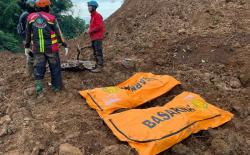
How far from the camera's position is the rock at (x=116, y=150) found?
4213 millimetres

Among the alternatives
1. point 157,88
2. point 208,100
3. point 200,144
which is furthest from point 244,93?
point 200,144

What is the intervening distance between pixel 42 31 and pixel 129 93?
1.42m

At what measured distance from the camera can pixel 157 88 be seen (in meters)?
5.91

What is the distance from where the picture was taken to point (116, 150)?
4.23 meters

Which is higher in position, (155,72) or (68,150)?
(155,72)

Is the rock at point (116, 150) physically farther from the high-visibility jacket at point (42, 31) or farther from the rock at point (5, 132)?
the high-visibility jacket at point (42, 31)

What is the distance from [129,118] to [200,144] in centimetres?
83

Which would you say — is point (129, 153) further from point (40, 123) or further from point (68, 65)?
point (68, 65)

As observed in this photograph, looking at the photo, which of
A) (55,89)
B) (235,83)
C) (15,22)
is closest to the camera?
(55,89)

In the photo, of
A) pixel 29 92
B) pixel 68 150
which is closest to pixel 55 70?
pixel 29 92

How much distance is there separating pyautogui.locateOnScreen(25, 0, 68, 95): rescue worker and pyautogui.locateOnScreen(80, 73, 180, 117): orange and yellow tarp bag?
602 mm

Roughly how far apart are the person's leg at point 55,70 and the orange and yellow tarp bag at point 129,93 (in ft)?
1.31

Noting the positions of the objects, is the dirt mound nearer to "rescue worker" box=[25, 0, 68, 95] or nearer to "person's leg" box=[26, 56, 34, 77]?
"person's leg" box=[26, 56, 34, 77]

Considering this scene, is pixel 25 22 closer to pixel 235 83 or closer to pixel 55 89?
pixel 55 89
